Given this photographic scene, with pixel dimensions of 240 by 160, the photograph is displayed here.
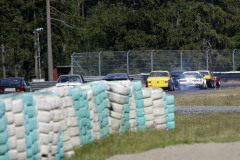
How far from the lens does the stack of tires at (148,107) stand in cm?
→ 1296

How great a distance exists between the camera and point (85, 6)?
90812mm

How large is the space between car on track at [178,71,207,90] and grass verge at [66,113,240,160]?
69.6 ft

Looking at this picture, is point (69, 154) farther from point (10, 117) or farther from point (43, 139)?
point (10, 117)

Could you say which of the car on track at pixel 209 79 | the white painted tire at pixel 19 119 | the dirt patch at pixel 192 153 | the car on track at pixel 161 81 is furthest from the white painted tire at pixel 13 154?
the car on track at pixel 209 79

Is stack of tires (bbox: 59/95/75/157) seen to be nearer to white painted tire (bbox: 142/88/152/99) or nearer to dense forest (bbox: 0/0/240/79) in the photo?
white painted tire (bbox: 142/88/152/99)

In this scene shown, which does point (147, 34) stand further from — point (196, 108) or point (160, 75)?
point (196, 108)

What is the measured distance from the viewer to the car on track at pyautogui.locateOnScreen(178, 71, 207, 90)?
37.9 m

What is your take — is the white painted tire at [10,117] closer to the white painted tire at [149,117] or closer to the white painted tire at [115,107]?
the white painted tire at [115,107]

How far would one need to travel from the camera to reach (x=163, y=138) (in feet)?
38.9

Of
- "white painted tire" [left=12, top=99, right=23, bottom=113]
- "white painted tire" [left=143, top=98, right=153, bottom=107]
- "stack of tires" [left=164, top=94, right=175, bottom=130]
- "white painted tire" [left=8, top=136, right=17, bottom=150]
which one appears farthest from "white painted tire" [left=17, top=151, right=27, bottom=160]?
"stack of tires" [left=164, top=94, right=175, bottom=130]

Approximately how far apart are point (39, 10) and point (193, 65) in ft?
98.1

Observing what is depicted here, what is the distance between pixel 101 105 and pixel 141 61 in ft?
106

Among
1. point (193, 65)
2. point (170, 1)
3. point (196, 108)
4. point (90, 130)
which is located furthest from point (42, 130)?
point (170, 1)

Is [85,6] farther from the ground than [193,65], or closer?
farther from the ground
